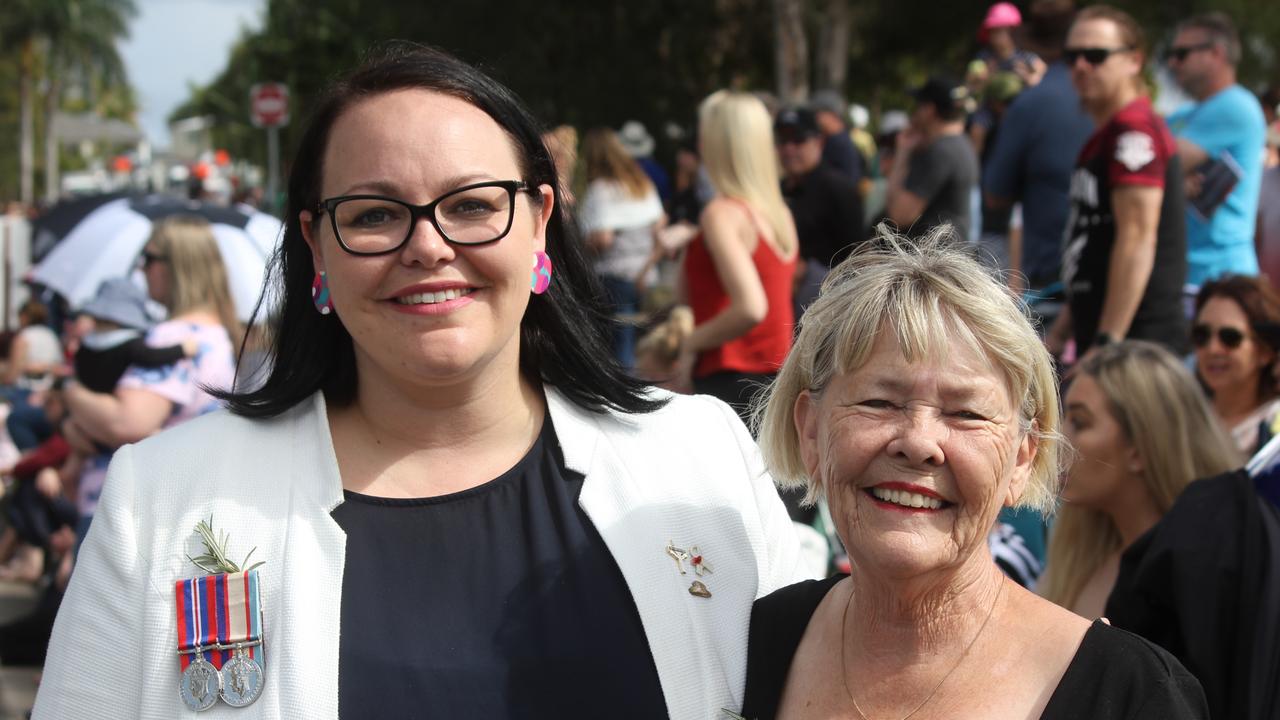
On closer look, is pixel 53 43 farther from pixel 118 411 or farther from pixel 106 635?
pixel 106 635

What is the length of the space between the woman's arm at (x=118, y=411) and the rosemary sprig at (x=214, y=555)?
119 inches

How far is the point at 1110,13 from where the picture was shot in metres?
5.14

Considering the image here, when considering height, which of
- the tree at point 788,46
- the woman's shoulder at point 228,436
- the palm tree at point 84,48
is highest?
the palm tree at point 84,48

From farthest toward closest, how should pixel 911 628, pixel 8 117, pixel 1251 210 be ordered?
pixel 8 117, pixel 1251 210, pixel 911 628

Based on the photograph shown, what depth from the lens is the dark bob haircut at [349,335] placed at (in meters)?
2.32

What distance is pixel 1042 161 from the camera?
5898mm

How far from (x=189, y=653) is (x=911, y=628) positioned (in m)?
1.12

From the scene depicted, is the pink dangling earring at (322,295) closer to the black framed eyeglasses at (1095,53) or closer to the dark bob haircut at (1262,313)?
the dark bob haircut at (1262,313)

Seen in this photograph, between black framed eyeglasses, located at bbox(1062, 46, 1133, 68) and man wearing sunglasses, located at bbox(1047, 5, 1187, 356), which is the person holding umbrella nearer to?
man wearing sunglasses, located at bbox(1047, 5, 1187, 356)

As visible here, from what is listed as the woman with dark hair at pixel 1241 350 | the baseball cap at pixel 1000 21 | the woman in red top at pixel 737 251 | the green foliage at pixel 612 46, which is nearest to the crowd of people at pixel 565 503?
the woman with dark hair at pixel 1241 350

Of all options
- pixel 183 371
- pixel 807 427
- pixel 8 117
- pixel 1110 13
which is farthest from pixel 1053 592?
pixel 8 117

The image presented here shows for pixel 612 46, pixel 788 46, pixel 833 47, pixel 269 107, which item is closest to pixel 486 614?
pixel 269 107

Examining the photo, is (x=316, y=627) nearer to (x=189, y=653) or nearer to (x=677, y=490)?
(x=189, y=653)

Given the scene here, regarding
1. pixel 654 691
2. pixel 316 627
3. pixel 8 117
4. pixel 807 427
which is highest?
pixel 8 117
